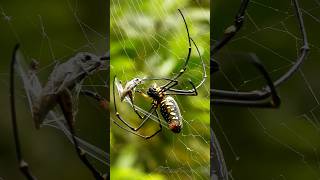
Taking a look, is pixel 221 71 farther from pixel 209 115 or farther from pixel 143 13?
pixel 143 13

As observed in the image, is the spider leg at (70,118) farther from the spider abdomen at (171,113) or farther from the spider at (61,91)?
the spider abdomen at (171,113)

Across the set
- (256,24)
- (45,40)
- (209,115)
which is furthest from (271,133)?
(45,40)

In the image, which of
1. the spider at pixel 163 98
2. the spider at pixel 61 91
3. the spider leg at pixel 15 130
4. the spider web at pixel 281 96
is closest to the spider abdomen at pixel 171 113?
the spider at pixel 163 98

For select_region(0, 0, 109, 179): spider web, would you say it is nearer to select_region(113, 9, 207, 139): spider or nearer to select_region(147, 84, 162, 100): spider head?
select_region(113, 9, 207, 139): spider

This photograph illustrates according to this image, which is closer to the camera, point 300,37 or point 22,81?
point 300,37

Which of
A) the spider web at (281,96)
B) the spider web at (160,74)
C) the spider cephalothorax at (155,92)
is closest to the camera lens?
the spider web at (281,96)

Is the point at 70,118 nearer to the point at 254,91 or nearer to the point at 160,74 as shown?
the point at 160,74
